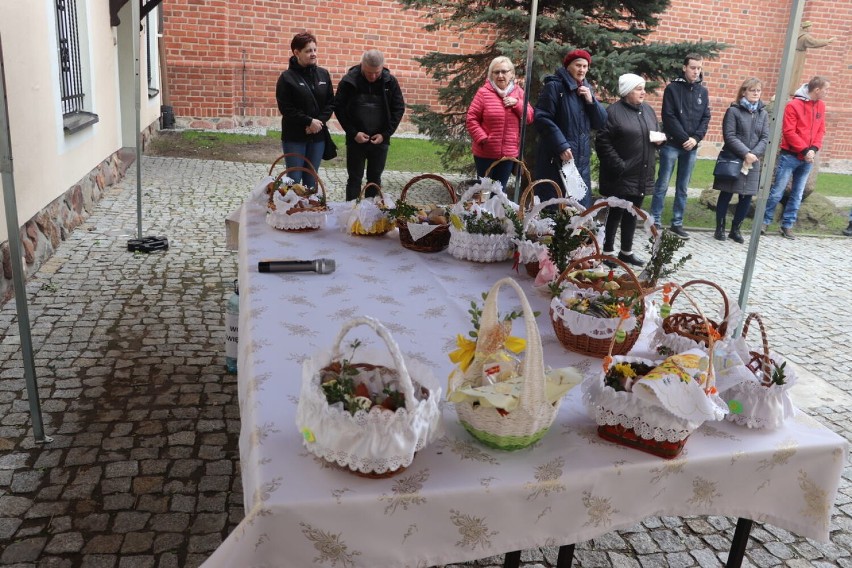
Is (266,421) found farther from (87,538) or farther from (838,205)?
(838,205)

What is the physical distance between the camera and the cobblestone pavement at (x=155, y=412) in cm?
233

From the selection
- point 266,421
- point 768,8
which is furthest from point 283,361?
point 768,8

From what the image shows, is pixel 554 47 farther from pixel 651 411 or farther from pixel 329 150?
pixel 651 411

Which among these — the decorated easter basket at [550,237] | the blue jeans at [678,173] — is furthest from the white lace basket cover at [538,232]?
the blue jeans at [678,173]

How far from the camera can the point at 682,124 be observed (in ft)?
23.0

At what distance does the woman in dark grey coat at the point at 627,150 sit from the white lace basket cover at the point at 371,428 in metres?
4.69

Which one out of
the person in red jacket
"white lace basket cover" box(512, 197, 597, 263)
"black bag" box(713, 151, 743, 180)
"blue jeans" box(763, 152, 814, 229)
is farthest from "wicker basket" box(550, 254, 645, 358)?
"blue jeans" box(763, 152, 814, 229)

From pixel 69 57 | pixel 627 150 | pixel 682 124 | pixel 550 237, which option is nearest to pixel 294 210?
pixel 550 237

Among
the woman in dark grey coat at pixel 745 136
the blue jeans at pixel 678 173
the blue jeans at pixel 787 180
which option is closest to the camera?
the woman in dark grey coat at pixel 745 136

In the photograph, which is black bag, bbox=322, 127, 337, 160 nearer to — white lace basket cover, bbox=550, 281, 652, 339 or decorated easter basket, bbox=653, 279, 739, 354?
white lace basket cover, bbox=550, 281, 652, 339

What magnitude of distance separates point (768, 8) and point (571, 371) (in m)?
13.2

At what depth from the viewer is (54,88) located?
5297 mm

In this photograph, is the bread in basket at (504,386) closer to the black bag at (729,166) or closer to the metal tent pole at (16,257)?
the metal tent pole at (16,257)

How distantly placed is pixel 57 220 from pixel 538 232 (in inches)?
164
